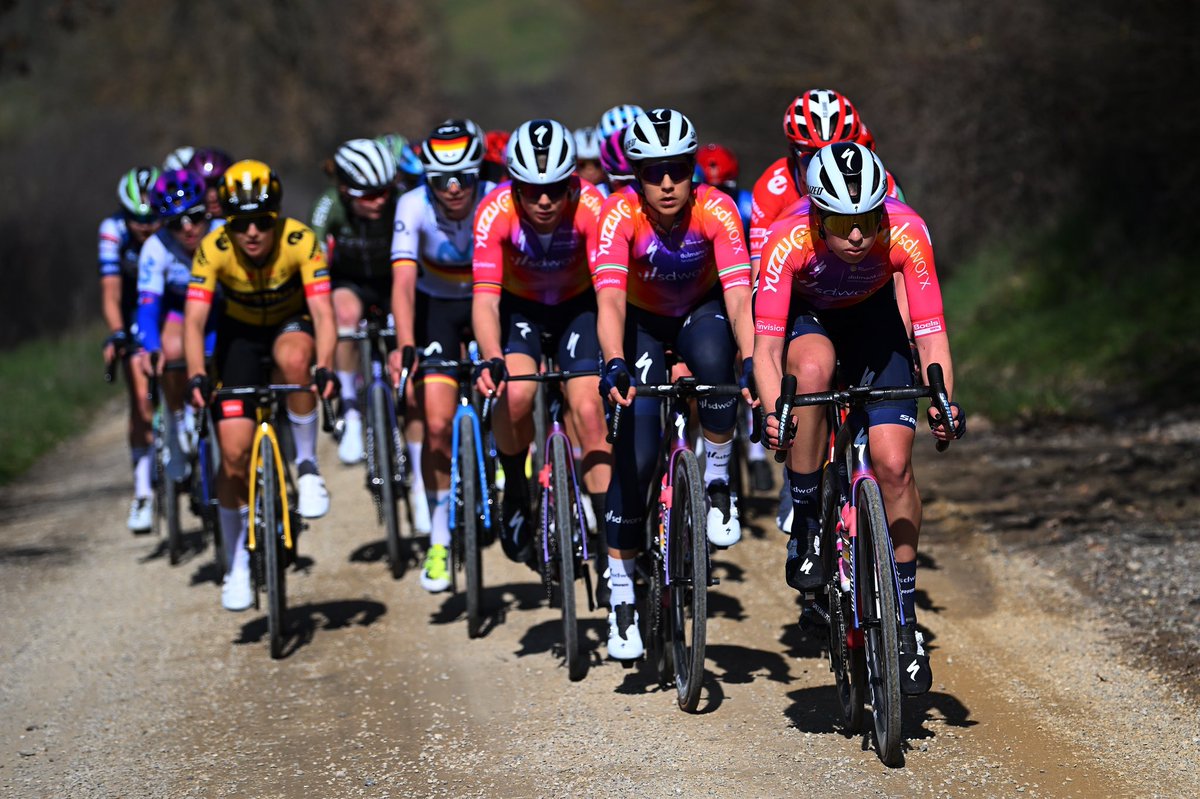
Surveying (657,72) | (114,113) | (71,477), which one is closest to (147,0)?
(114,113)

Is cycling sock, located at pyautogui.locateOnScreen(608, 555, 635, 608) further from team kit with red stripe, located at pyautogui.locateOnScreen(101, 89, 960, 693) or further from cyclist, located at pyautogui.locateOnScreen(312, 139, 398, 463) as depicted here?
cyclist, located at pyautogui.locateOnScreen(312, 139, 398, 463)

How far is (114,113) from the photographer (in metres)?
37.4

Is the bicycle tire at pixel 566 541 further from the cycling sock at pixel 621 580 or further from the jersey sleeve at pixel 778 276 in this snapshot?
the jersey sleeve at pixel 778 276

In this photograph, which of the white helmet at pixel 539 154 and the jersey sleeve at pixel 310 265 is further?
the jersey sleeve at pixel 310 265

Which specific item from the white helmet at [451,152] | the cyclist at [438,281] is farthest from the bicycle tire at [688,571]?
the white helmet at [451,152]

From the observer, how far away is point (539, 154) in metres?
7.25

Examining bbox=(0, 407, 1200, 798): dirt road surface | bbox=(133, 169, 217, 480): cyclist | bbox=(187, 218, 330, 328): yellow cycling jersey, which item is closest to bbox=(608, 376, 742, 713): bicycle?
bbox=(0, 407, 1200, 798): dirt road surface

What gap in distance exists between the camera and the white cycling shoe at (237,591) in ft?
27.0

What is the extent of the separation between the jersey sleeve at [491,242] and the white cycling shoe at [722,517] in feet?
4.68

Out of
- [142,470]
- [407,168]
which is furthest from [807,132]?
[142,470]

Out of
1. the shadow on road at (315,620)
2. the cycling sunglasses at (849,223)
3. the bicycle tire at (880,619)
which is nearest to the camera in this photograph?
the bicycle tire at (880,619)

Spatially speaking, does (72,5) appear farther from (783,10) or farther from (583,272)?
(583,272)

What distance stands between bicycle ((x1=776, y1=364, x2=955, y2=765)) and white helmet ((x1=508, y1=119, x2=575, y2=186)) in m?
1.96

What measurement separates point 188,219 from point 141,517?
8.54 ft
